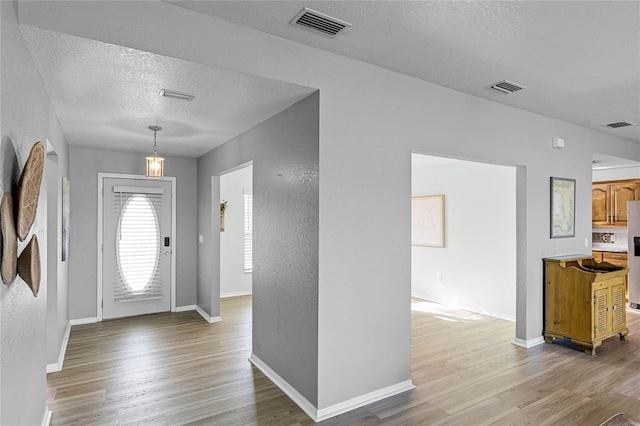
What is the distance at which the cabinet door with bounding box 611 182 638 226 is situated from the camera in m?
6.50

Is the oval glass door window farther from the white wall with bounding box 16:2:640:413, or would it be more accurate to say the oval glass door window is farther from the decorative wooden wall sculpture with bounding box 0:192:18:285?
the decorative wooden wall sculpture with bounding box 0:192:18:285

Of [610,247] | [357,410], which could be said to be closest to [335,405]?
[357,410]

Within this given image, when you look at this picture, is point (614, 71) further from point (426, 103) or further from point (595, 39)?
point (426, 103)

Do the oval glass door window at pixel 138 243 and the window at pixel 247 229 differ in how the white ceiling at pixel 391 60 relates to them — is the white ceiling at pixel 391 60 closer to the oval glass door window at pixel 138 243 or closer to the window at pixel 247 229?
the oval glass door window at pixel 138 243

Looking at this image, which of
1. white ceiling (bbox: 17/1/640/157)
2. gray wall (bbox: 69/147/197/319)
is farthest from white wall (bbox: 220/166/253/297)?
white ceiling (bbox: 17/1/640/157)

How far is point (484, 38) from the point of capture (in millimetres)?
2559

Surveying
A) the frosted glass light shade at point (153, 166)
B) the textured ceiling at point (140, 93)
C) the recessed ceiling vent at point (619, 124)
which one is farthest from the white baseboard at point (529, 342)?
the frosted glass light shade at point (153, 166)

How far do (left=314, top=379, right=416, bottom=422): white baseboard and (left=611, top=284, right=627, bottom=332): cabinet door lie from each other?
2.69m

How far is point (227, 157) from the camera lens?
4570mm

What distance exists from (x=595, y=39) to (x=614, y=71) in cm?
78

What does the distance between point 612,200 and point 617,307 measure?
332 centimetres

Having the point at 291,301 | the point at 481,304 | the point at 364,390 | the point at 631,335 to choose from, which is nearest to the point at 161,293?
the point at 291,301

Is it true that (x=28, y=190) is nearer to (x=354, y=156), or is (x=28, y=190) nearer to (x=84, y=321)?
(x=354, y=156)

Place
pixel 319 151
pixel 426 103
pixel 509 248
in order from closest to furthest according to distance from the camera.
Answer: pixel 319 151
pixel 426 103
pixel 509 248
